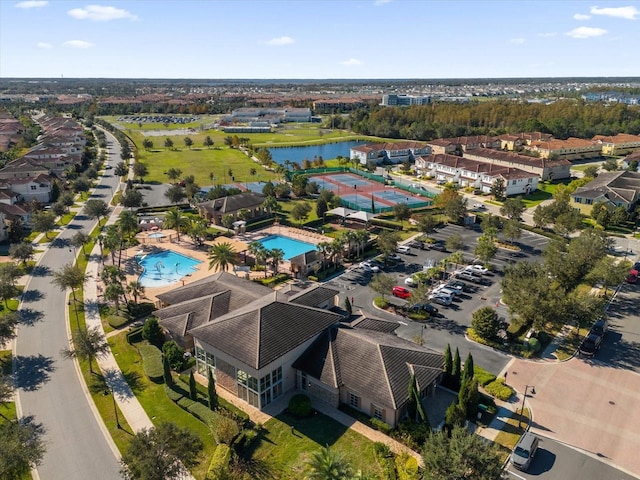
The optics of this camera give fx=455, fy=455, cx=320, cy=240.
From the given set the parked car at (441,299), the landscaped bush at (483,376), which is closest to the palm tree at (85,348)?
the landscaped bush at (483,376)

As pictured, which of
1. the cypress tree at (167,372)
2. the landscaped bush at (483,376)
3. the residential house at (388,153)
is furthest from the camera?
the residential house at (388,153)

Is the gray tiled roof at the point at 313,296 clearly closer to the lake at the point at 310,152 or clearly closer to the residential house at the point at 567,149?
the lake at the point at 310,152

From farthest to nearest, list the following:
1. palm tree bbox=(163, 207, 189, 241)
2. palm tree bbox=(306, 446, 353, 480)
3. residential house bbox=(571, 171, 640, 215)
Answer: residential house bbox=(571, 171, 640, 215) → palm tree bbox=(163, 207, 189, 241) → palm tree bbox=(306, 446, 353, 480)

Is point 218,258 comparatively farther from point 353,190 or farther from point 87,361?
point 353,190

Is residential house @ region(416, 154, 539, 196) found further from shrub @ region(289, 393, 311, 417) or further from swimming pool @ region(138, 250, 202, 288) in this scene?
shrub @ region(289, 393, 311, 417)

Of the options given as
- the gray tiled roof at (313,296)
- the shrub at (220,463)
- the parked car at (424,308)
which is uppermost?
the gray tiled roof at (313,296)

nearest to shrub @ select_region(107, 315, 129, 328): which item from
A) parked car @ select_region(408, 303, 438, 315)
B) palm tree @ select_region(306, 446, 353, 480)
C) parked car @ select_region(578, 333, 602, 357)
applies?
palm tree @ select_region(306, 446, 353, 480)

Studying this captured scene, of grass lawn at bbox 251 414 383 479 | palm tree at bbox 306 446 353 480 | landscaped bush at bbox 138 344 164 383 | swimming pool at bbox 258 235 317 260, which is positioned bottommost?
swimming pool at bbox 258 235 317 260
